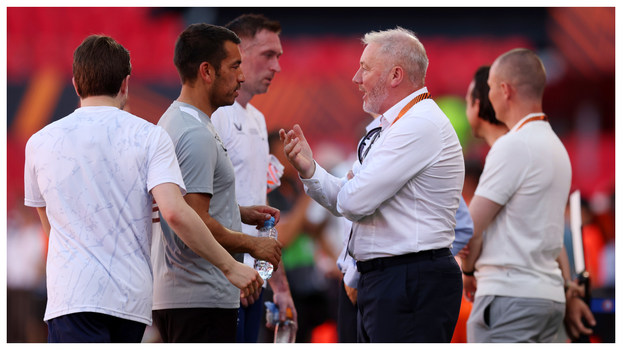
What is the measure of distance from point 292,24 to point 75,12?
233 cm

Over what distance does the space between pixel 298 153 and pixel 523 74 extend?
1533mm

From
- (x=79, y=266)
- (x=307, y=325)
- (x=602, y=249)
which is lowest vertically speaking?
(x=307, y=325)

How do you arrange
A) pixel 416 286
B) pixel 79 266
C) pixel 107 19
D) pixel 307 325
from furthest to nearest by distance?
pixel 107 19, pixel 307 325, pixel 416 286, pixel 79 266

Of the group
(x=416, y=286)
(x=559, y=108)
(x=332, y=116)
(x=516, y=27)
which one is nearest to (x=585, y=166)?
(x=559, y=108)

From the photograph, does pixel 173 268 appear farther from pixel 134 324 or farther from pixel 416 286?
pixel 416 286

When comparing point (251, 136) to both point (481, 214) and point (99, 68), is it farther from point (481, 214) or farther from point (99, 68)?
point (481, 214)

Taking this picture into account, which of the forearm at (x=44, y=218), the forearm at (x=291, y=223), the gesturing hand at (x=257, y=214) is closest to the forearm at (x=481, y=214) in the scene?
the gesturing hand at (x=257, y=214)

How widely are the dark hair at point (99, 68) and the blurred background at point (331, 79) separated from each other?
3471mm

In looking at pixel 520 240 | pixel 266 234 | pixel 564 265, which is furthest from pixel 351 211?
pixel 564 265

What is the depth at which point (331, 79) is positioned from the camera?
6234 mm

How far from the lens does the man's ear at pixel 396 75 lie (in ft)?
7.80

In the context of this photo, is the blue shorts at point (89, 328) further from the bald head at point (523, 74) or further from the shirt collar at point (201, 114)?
the bald head at point (523, 74)

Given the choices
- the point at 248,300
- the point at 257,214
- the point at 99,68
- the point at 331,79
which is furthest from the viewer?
the point at 331,79

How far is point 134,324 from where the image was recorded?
188 centimetres
